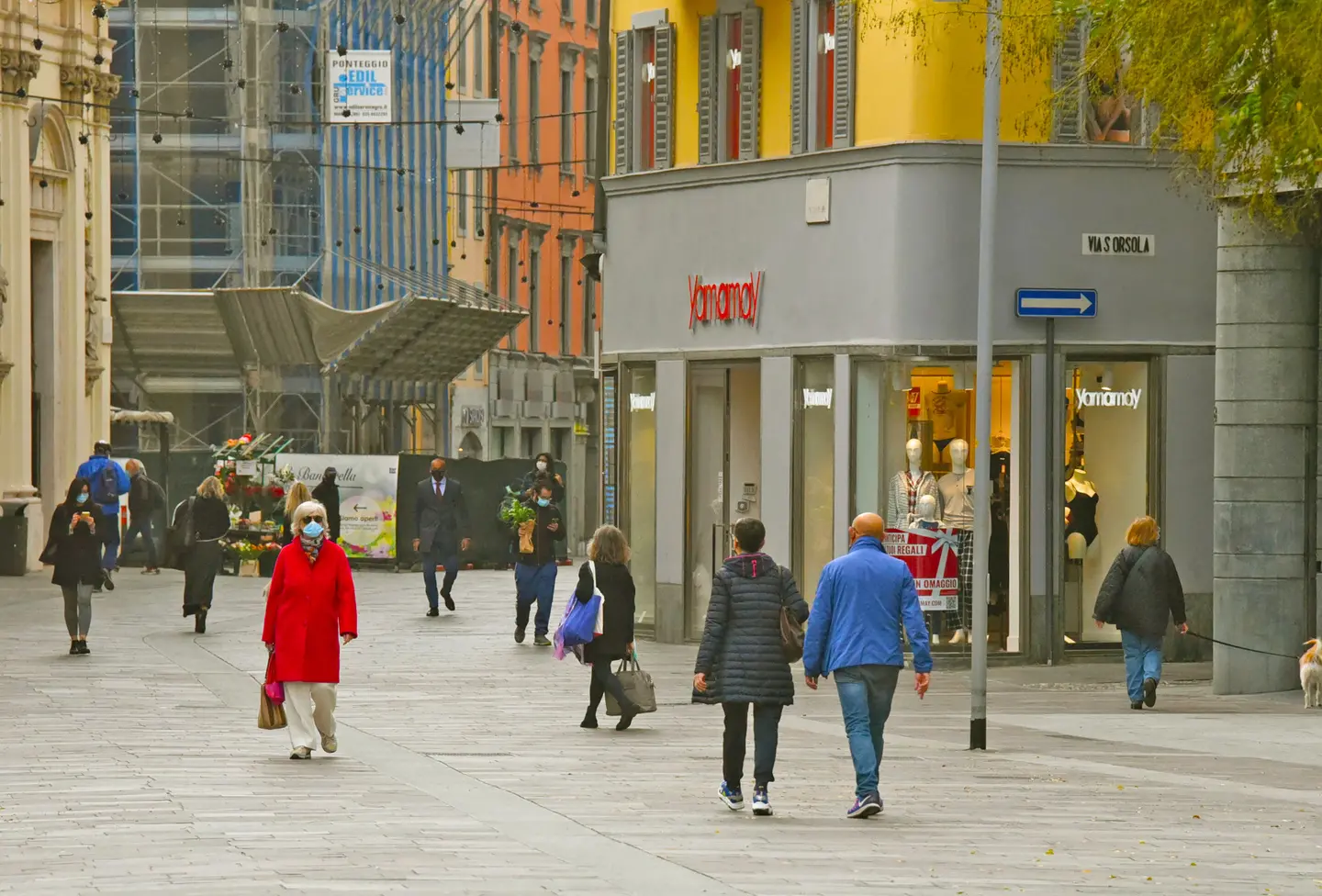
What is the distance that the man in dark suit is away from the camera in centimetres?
3117

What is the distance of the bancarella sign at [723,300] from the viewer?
86.0ft

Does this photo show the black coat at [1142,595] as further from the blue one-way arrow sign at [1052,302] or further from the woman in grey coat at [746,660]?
the woman in grey coat at [746,660]

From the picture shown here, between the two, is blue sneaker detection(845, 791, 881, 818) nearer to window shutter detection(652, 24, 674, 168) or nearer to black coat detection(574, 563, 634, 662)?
black coat detection(574, 563, 634, 662)

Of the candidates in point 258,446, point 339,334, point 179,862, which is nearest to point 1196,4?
point 179,862

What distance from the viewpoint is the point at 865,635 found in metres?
14.0

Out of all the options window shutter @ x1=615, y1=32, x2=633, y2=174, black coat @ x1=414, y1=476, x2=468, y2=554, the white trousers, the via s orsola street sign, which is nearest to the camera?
the white trousers

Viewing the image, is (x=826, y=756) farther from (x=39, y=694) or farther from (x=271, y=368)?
(x=271, y=368)

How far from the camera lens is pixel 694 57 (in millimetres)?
27406

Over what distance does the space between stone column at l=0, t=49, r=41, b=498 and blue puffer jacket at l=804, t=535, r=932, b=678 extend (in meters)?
28.6

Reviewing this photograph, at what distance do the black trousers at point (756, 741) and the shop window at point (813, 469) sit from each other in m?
11.3

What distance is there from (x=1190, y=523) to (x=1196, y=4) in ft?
35.6

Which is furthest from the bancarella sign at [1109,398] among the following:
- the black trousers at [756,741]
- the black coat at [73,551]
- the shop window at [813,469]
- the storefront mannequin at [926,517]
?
the black trousers at [756,741]

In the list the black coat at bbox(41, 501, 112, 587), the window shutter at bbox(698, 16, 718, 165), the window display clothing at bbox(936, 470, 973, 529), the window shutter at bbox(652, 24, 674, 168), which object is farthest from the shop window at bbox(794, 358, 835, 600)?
the black coat at bbox(41, 501, 112, 587)

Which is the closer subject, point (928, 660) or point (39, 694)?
point (928, 660)
